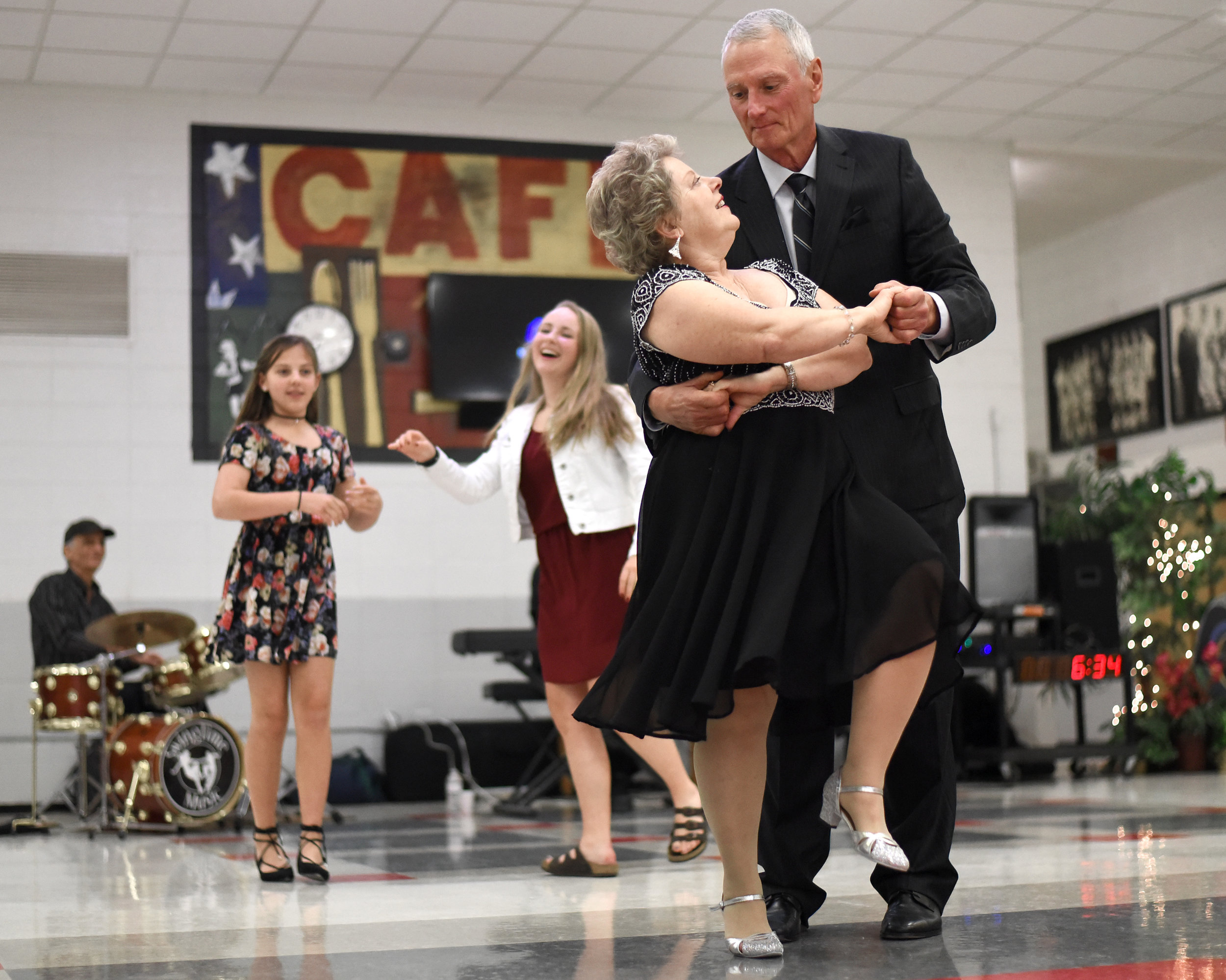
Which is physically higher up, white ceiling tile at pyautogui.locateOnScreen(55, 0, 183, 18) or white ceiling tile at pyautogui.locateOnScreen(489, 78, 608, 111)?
white ceiling tile at pyautogui.locateOnScreen(489, 78, 608, 111)

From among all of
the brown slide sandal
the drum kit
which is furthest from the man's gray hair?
the drum kit

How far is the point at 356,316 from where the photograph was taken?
8445 mm

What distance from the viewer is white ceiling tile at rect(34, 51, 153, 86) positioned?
7676mm

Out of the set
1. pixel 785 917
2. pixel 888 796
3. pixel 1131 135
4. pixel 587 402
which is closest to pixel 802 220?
pixel 888 796

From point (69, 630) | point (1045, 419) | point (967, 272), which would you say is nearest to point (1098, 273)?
point (1045, 419)

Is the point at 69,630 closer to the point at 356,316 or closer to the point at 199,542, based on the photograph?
the point at 199,542

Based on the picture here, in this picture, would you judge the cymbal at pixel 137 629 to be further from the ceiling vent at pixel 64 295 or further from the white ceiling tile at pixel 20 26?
the white ceiling tile at pixel 20 26

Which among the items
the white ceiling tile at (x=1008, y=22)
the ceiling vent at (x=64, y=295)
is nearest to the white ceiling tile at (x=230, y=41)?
the ceiling vent at (x=64, y=295)

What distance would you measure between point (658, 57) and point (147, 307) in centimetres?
315

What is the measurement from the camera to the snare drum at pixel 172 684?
6246 millimetres

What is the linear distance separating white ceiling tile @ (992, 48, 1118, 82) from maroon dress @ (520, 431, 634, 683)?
207 inches

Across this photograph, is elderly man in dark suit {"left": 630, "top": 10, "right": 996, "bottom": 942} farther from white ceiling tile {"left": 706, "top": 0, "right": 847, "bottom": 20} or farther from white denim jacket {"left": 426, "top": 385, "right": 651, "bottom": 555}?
white ceiling tile {"left": 706, "top": 0, "right": 847, "bottom": 20}

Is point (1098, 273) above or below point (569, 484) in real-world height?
above

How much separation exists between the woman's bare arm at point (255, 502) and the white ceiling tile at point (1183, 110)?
6877 mm
